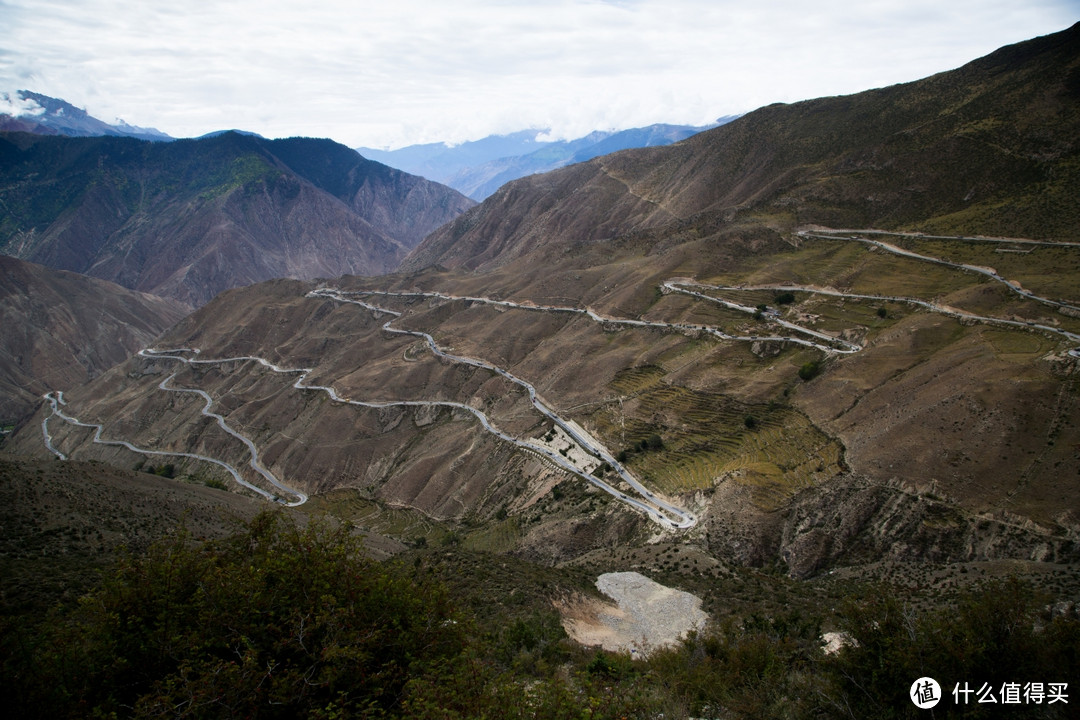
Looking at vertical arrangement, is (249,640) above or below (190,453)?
above

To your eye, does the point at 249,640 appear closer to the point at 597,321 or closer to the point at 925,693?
the point at 925,693

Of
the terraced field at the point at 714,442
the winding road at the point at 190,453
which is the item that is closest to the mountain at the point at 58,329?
the winding road at the point at 190,453

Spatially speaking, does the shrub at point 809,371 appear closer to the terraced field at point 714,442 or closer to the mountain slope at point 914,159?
the terraced field at point 714,442

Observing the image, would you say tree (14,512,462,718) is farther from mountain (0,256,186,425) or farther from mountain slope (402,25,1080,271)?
mountain (0,256,186,425)

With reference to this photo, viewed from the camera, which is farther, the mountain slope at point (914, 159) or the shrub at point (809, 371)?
the mountain slope at point (914, 159)

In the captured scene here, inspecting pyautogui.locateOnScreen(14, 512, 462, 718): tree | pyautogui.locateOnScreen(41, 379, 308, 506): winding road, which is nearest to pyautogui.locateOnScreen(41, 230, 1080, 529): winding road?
pyautogui.locateOnScreen(41, 379, 308, 506): winding road


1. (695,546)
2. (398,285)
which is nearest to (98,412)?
(398,285)

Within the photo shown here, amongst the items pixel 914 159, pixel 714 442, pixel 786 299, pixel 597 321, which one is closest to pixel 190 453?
pixel 597 321
